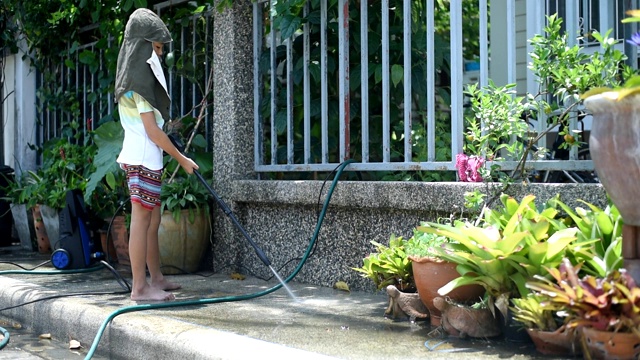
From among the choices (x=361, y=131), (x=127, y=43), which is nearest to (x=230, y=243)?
(x=361, y=131)

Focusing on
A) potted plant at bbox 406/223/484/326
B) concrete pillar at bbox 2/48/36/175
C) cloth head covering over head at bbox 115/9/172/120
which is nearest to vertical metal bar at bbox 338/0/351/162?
cloth head covering over head at bbox 115/9/172/120

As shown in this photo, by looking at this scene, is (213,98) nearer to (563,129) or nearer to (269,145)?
(269,145)

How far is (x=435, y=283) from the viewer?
12.7 feet

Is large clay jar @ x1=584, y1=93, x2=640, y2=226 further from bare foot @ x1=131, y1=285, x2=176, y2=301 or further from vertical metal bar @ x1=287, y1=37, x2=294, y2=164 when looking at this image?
vertical metal bar @ x1=287, y1=37, x2=294, y2=164

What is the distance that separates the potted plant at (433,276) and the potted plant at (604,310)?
0.71 m

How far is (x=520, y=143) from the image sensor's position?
4.39m

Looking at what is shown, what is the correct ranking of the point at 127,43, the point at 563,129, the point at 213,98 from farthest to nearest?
the point at 213,98 → the point at 127,43 → the point at 563,129

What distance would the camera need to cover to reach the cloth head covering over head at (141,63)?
474 centimetres

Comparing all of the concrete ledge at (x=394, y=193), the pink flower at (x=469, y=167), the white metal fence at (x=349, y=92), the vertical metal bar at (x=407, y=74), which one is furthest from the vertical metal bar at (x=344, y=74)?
the pink flower at (x=469, y=167)

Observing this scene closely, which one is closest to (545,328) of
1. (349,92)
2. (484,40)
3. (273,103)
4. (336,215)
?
(484,40)

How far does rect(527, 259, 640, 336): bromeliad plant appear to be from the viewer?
2936mm

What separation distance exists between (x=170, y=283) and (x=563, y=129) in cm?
256

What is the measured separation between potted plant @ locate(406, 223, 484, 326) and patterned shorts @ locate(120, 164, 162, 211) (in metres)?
1.61

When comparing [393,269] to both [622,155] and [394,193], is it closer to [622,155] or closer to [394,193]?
[394,193]
